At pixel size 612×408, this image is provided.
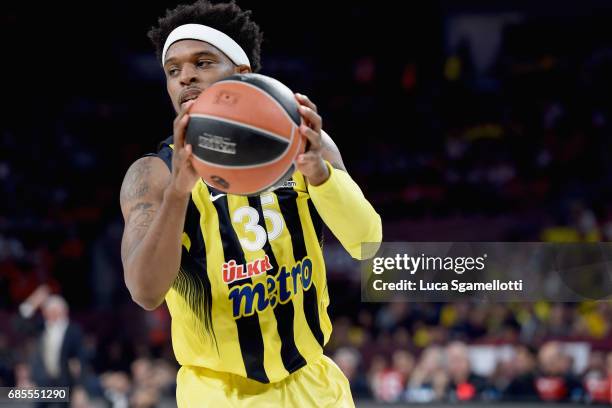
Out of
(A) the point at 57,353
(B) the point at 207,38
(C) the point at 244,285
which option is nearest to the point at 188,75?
(B) the point at 207,38

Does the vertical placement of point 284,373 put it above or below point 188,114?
below

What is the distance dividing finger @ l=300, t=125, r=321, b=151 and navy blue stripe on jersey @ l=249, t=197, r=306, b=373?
497 mm

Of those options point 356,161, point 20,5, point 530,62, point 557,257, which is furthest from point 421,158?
point 20,5

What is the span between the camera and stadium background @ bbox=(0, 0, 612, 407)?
9391 millimetres

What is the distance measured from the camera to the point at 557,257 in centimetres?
900

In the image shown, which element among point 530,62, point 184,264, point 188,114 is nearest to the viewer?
point 188,114

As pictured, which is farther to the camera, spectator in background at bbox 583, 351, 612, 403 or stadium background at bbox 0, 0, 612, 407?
stadium background at bbox 0, 0, 612, 407

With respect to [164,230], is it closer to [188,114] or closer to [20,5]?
[188,114]

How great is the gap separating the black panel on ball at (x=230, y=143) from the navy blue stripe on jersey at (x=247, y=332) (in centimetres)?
52

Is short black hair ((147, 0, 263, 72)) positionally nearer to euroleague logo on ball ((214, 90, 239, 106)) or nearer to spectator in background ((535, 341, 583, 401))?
euroleague logo on ball ((214, 90, 239, 106))

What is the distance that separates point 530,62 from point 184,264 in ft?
42.4

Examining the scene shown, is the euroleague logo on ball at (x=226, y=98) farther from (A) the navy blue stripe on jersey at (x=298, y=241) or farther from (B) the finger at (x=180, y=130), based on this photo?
(A) the navy blue stripe on jersey at (x=298, y=241)

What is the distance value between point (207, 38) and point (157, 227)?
856mm

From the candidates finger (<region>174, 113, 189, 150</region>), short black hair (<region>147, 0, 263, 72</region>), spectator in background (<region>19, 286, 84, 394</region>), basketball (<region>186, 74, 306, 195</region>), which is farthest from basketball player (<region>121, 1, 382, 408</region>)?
spectator in background (<region>19, 286, 84, 394</region>)
